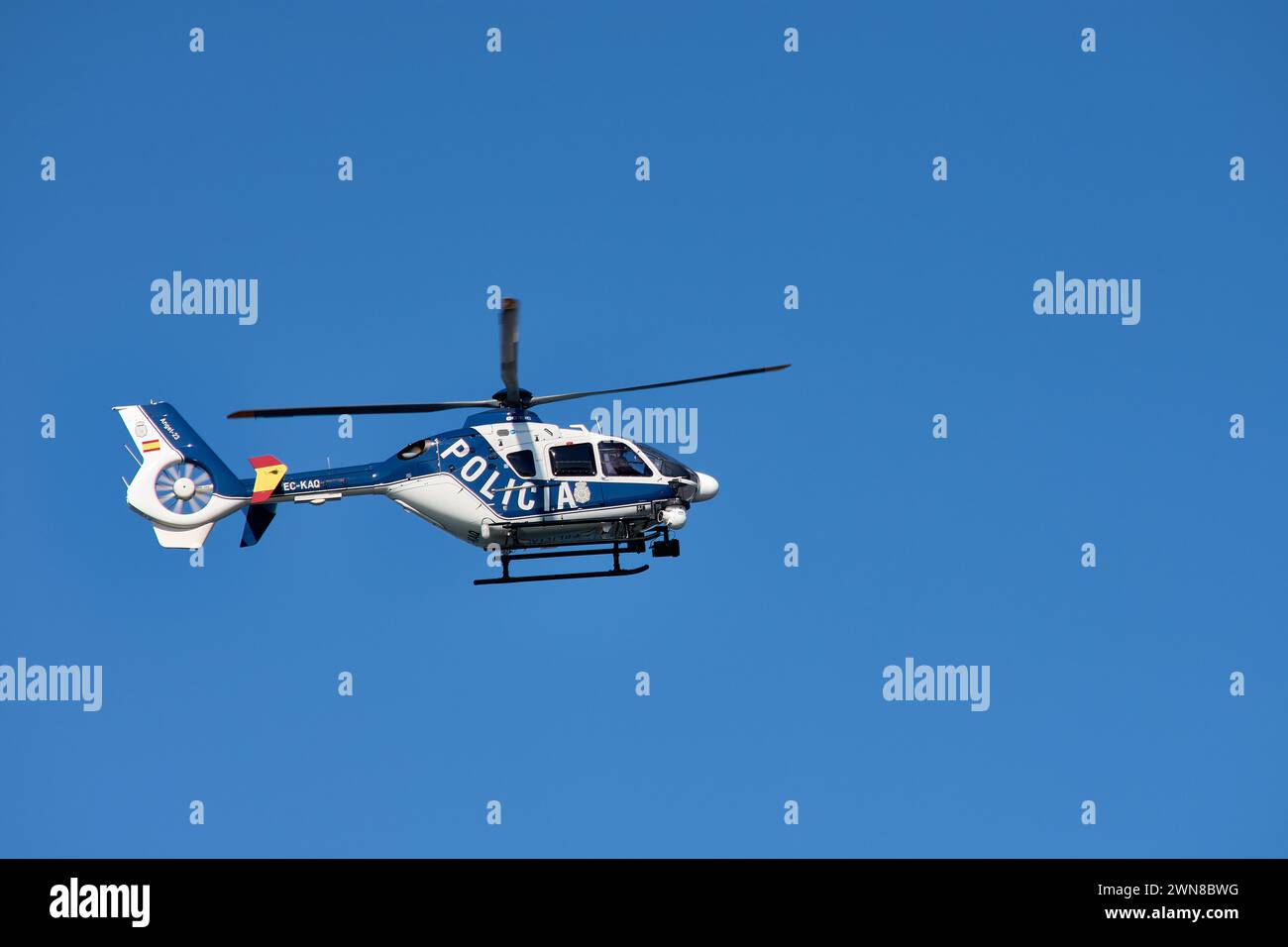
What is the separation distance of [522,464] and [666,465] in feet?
7.43

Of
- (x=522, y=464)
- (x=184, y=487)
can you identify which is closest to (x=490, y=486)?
(x=522, y=464)

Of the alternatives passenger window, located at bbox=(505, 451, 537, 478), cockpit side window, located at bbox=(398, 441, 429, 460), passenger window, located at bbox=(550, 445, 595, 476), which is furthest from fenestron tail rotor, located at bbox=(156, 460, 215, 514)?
passenger window, located at bbox=(550, 445, 595, 476)

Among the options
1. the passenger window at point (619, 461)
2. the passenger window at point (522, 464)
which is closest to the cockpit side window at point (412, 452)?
the passenger window at point (522, 464)

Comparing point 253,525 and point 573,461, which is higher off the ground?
point 573,461

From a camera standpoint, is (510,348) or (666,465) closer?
(510,348)

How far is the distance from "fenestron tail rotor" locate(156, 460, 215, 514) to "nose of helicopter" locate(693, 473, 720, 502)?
7603 mm

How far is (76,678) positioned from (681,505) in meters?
13.1

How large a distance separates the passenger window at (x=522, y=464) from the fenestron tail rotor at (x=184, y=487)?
15.5 feet

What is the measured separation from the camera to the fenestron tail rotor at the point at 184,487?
3044 cm

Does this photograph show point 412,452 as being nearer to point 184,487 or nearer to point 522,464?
point 522,464

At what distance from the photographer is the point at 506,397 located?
30.7m

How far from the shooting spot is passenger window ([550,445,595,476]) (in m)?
30.2
